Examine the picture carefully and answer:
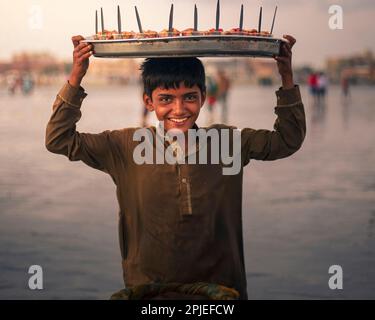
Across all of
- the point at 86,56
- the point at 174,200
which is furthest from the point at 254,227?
the point at 86,56

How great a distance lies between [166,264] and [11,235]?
476 cm

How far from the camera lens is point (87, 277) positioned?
7.10 metres

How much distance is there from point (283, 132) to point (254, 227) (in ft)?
15.5

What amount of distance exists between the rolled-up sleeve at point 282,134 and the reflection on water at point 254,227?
2.42 metres

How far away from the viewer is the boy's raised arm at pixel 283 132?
14.0ft

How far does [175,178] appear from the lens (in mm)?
4160

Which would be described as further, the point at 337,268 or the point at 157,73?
the point at 337,268

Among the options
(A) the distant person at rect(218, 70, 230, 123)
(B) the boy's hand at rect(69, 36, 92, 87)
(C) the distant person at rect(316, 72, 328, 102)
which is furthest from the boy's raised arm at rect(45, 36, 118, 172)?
(C) the distant person at rect(316, 72, 328, 102)

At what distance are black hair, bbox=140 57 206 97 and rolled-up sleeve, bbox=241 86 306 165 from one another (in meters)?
0.28

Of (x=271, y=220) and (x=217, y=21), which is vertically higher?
(x=217, y=21)

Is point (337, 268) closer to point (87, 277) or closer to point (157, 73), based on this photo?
point (87, 277)

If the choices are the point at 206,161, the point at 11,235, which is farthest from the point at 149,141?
the point at 11,235

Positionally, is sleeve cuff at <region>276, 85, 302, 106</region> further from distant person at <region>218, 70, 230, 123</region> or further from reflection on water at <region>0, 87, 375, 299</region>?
distant person at <region>218, 70, 230, 123</region>

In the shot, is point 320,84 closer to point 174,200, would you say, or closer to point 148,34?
point 174,200
